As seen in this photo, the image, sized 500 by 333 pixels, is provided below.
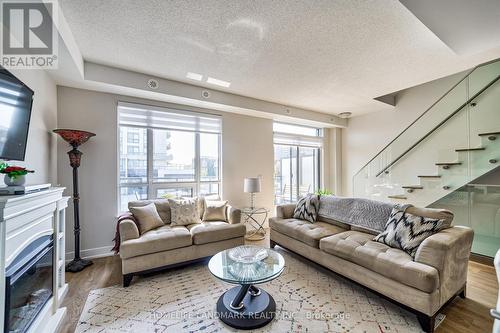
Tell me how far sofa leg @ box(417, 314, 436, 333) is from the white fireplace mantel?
9.52 ft

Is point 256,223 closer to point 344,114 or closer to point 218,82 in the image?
point 218,82

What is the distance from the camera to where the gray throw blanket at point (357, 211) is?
275cm

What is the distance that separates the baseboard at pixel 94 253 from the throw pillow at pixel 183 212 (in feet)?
3.85

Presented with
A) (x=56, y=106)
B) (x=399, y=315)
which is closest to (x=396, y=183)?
(x=399, y=315)

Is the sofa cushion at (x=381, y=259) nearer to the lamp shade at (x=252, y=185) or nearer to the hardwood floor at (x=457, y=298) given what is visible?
the hardwood floor at (x=457, y=298)

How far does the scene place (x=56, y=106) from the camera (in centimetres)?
298

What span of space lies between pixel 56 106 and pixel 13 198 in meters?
2.50

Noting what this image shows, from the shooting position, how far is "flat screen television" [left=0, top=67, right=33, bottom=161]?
147 centimetres

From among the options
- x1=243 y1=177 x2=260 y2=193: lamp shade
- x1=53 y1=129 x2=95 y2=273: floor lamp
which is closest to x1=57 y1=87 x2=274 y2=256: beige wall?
x1=53 y1=129 x2=95 y2=273: floor lamp

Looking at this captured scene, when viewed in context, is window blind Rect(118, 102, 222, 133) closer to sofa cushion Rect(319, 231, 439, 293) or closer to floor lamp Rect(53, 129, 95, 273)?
floor lamp Rect(53, 129, 95, 273)

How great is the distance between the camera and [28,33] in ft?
6.47

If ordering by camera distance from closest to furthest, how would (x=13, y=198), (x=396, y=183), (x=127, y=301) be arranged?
(x=13, y=198)
(x=127, y=301)
(x=396, y=183)

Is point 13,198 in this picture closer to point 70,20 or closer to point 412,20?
point 70,20

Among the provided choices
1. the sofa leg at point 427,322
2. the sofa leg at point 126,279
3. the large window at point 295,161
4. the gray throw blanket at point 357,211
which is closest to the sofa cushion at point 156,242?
the sofa leg at point 126,279
